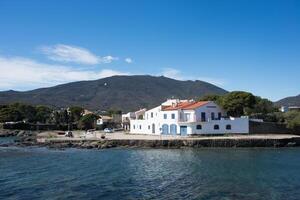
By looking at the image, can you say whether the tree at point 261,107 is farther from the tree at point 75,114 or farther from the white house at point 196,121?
the tree at point 75,114

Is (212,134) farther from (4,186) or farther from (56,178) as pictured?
(4,186)

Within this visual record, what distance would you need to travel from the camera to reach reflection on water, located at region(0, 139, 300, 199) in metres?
28.7

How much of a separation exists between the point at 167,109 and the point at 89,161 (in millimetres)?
29848

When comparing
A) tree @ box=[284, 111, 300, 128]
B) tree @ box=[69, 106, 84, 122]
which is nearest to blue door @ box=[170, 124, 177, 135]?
tree @ box=[284, 111, 300, 128]

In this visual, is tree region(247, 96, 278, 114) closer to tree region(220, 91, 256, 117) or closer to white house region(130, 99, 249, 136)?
tree region(220, 91, 256, 117)

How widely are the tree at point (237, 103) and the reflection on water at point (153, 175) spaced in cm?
2452

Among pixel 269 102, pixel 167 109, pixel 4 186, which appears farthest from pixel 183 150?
pixel 269 102

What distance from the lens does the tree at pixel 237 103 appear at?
79.0 m

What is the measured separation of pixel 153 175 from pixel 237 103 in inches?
1802

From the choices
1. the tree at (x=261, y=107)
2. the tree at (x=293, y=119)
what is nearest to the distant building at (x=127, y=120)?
the tree at (x=261, y=107)

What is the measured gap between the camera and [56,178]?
35094 mm

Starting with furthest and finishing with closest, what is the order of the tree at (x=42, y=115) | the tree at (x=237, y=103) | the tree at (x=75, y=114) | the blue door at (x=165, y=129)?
the tree at (x=42, y=115) < the tree at (x=75, y=114) < the tree at (x=237, y=103) < the blue door at (x=165, y=129)

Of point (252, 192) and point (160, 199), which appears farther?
point (252, 192)

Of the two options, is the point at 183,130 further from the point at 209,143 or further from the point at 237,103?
the point at 237,103
